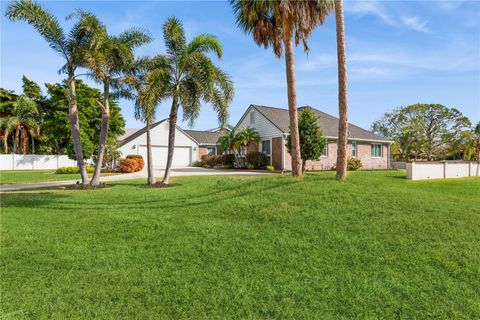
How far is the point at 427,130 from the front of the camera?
160ft

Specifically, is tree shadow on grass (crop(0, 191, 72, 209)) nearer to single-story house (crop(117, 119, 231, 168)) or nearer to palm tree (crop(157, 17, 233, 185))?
palm tree (crop(157, 17, 233, 185))

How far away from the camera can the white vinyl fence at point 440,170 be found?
16.1m

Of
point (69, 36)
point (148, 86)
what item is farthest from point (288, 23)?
point (69, 36)

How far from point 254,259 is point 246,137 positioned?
2034cm

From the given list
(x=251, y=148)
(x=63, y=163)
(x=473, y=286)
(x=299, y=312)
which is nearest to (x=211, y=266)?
(x=299, y=312)

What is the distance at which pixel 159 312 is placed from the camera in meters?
3.81

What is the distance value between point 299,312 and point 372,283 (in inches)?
50.7

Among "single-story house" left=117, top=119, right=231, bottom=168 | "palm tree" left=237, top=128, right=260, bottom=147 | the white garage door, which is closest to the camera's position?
"palm tree" left=237, top=128, right=260, bottom=147

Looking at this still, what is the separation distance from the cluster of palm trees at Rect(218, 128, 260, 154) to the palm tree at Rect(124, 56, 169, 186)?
36.1 ft

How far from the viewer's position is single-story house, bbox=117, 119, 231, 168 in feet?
105

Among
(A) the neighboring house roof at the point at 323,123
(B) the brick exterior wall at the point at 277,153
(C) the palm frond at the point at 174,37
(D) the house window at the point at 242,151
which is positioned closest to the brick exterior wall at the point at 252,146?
(D) the house window at the point at 242,151

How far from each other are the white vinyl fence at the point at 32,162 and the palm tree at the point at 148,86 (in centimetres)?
2152

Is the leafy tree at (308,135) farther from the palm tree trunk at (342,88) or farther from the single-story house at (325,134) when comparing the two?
the palm tree trunk at (342,88)

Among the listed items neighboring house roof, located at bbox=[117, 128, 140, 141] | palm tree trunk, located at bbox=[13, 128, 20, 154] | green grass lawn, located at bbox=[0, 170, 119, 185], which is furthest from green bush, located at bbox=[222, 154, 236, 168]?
palm tree trunk, located at bbox=[13, 128, 20, 154]
